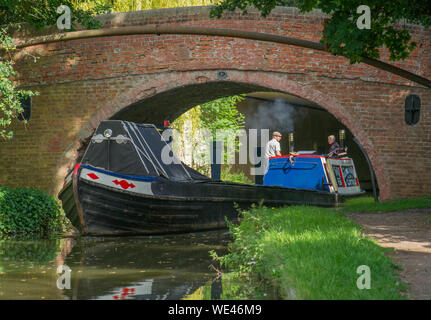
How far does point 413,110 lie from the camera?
13.6m

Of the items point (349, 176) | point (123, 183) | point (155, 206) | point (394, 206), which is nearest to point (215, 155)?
point (349, 176)

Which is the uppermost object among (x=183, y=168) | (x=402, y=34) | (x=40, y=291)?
(x=402, y=34)

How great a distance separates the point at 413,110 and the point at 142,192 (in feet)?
22.7

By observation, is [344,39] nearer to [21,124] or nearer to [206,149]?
[21,124]

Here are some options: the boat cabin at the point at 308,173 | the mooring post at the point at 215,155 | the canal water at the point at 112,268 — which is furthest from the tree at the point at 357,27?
the mooring post at the point at 215,155

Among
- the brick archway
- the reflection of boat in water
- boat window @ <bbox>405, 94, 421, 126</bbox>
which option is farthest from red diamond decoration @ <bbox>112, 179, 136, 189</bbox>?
boat window @ <bbox>405, 94, 421, 126</bbox>

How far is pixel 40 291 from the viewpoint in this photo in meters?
5.61

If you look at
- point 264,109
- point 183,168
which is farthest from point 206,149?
point 183,168

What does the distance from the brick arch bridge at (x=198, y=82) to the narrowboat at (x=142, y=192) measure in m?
2.22

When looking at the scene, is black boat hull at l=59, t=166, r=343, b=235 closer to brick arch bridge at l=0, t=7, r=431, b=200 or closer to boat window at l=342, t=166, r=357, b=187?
brick arch bridge at l=0, t=7, r=431, b=200

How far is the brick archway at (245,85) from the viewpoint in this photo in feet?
44.4

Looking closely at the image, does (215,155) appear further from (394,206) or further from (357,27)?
(357,27)

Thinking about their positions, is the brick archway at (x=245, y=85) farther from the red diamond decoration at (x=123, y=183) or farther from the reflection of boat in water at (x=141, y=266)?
the reflection of boat in water at (x=141, y=266)
